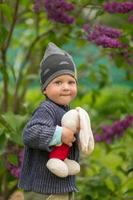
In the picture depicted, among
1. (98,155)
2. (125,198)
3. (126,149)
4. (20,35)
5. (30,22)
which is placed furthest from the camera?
(98,155)

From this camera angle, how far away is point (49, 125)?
2.64 m

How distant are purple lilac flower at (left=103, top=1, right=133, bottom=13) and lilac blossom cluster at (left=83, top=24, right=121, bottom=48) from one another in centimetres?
11

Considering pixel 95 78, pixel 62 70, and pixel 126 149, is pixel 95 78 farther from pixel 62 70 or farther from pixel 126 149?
pixel 62 70

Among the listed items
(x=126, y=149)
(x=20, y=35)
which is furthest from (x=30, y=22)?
(x=126, y=149)

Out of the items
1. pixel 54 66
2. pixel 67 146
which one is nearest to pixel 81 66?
pixel 54 66

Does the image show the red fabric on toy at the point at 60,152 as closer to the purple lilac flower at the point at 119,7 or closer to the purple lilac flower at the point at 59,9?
the purple lilac flower at the point at 119,7

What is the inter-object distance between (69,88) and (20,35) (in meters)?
2.85

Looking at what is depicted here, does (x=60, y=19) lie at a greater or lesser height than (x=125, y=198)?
greater

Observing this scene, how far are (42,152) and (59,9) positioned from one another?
1.04 meters

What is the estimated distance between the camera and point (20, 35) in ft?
18.0

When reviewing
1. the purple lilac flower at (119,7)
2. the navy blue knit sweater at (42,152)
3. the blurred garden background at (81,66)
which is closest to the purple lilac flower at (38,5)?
the blurred garden background at (81,66)

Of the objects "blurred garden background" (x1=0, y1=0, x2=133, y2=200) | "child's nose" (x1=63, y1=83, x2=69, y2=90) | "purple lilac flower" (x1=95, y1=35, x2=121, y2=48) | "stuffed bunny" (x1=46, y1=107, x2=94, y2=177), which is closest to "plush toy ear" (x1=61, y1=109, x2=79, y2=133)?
"stuffed bunny" (x1=46, y1=107, x2=94, y2=177)

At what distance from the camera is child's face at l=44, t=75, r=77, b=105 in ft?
8.92

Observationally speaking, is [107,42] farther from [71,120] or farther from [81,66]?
[81,66]
